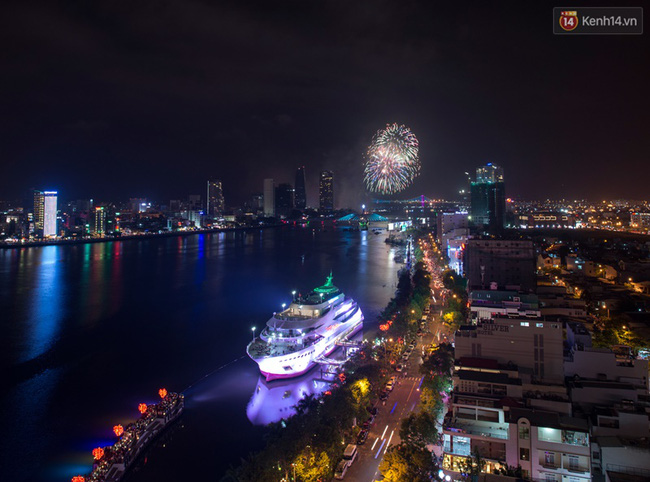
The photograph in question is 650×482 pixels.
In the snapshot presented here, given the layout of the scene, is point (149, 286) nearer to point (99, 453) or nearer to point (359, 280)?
point (359, 280)

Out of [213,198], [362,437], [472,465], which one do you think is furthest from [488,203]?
[213,198]

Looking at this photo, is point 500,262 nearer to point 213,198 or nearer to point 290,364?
point 290,364

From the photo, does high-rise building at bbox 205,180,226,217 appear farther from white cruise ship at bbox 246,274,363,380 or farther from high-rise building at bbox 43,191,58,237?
white cruise ship at bbox 246,274,363,380

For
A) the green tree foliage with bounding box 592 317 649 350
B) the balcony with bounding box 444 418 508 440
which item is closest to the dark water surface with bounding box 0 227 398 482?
the balcony with bounding box 444 418 508 440

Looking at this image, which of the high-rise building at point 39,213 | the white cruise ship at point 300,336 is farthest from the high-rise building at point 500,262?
the high-rise building at point 39,213

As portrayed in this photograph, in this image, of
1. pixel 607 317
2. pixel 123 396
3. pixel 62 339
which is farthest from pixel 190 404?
pixel 607 317
